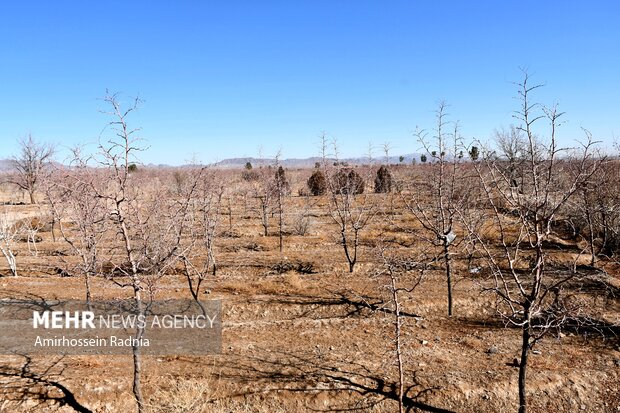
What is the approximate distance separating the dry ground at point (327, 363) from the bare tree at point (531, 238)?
82 cm

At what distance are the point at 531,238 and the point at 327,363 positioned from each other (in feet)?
31.2

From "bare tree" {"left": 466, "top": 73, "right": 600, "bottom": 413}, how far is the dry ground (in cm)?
82

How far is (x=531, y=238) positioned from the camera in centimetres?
1514

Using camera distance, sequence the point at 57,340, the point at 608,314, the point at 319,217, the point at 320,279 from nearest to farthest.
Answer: the point at 57,340, the point at 608,314, the point at 320,279, the point at 319,217

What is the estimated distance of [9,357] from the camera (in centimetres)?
1003

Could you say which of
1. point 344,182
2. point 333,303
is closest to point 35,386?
point 333,303

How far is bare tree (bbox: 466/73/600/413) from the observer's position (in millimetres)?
6613

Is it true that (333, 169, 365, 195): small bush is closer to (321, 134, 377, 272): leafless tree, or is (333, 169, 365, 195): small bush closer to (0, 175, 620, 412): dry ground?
(321, 134, 377, 272): leafless tree

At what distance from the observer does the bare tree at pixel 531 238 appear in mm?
6613

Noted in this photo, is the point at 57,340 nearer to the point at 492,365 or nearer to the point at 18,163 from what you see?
the point at 492,365

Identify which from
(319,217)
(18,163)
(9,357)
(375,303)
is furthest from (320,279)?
(18,163)

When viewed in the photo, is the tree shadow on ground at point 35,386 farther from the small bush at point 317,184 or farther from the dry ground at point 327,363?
the small bush at point 317,184

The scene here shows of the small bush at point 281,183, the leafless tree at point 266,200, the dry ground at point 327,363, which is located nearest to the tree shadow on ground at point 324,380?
the dry ground at point 327,363

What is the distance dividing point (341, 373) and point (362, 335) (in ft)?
7.41
